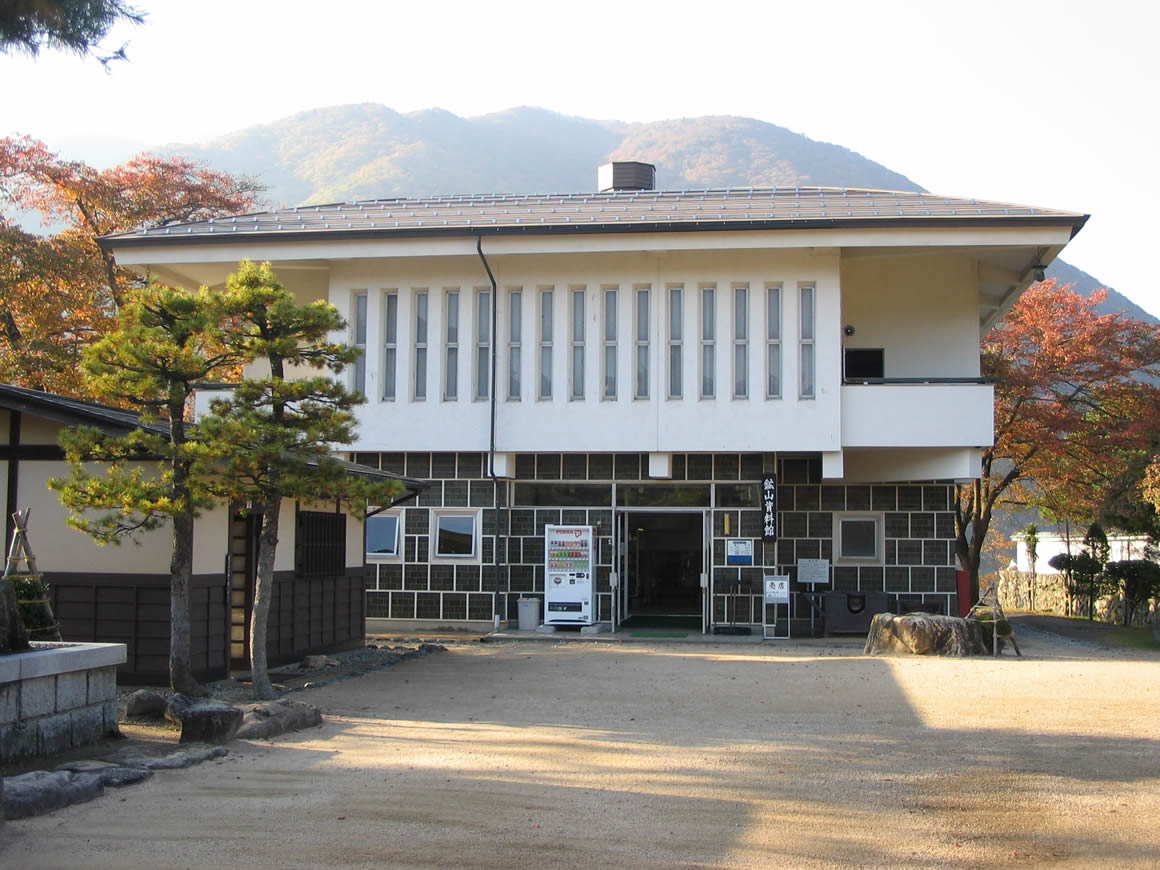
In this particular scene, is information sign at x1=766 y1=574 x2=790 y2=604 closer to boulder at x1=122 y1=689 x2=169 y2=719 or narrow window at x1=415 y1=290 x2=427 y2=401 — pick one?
narrow window at x1=415 y1=290 x2=427 y2=401

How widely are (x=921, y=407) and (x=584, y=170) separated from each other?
13744cm

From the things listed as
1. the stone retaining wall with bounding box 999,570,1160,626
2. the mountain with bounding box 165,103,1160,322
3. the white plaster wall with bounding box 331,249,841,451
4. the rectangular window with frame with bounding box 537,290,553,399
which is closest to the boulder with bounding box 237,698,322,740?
the white plaster wall with bounding box 331,249,841,451

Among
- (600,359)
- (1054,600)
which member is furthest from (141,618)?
(1054,600)

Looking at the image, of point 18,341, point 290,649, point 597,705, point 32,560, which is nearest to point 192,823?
point 32,560

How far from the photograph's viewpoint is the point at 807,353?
21.9m

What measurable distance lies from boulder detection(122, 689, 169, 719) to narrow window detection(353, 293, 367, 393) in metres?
12.1

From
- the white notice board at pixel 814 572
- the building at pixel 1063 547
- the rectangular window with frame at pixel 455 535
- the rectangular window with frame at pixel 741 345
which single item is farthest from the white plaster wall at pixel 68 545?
the building at pixel 1063 547

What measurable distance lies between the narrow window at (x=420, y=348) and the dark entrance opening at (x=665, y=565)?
6713mm

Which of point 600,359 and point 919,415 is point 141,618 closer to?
point 600,359

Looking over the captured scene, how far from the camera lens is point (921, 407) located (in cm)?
2134

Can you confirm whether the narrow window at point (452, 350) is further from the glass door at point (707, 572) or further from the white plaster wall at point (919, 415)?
the white plaster wall at point (919, 415)

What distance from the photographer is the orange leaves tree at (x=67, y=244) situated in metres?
Answer: 25.1

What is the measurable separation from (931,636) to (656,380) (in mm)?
6999

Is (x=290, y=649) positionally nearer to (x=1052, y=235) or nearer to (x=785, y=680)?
(x=785, y=680)
